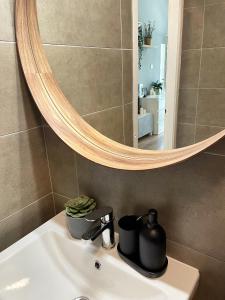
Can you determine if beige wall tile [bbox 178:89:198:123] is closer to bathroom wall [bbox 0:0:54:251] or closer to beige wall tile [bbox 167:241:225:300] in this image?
beige wall tile [bbox 167:241:225:300]

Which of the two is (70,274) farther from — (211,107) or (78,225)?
(211,107)

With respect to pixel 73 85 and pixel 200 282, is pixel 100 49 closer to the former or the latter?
pixel 73 85

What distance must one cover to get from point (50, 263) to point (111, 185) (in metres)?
0.37

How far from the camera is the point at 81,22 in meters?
0.76

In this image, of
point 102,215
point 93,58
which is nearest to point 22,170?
point 102,215

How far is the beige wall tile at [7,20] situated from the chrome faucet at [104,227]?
25.0 inches

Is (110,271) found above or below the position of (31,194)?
below

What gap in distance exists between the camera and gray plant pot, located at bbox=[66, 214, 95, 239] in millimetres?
821

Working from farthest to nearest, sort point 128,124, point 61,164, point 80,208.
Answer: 1. point 61,164
2. point 80,208
3. point 128,124

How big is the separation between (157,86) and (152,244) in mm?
427

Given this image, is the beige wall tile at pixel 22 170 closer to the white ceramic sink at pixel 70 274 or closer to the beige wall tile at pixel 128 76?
the white ceramic sink at pixel 70 274

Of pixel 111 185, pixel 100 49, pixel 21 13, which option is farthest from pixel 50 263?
pixel 21 13

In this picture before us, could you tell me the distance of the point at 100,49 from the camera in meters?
0.76

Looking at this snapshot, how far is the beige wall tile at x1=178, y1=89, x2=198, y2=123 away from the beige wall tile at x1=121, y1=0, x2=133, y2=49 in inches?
8.6
